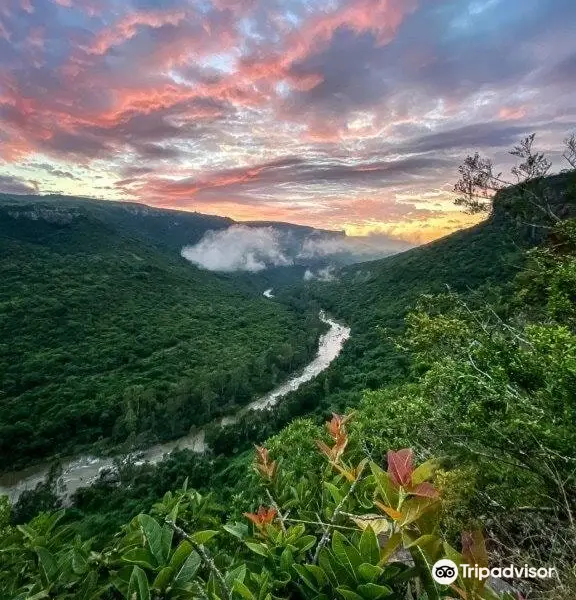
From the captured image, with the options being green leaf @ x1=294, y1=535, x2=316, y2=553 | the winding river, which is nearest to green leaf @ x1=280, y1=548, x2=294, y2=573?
green leaf @ x1=294, y1=535, x2=316, y2=553

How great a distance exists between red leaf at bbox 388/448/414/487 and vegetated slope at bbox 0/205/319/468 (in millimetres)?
57434

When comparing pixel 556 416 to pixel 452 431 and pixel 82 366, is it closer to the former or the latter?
pixel 452 431

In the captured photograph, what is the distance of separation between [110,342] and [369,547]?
90.5 m

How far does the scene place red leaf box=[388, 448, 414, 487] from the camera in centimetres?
172

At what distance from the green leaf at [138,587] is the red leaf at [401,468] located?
133 cm

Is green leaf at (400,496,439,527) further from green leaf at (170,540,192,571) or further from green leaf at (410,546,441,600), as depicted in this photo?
green leaf at (170,540,192,571)

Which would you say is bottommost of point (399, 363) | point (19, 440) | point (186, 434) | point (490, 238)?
point (186, 434)

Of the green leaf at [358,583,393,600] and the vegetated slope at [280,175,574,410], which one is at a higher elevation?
the green leaf at [358,583,393,600]

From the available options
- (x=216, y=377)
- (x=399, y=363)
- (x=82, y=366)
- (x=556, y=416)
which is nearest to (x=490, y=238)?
(x=399, y=363)

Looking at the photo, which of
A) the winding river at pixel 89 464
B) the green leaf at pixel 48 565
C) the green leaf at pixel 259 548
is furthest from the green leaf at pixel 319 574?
the winding river at pixel 89 464

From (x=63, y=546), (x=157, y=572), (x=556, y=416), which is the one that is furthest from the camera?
(x=556, y=416)

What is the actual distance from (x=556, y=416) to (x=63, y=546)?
5.11 metres

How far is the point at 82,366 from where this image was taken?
2778 inches

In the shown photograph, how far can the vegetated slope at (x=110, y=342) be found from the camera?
53.9m
